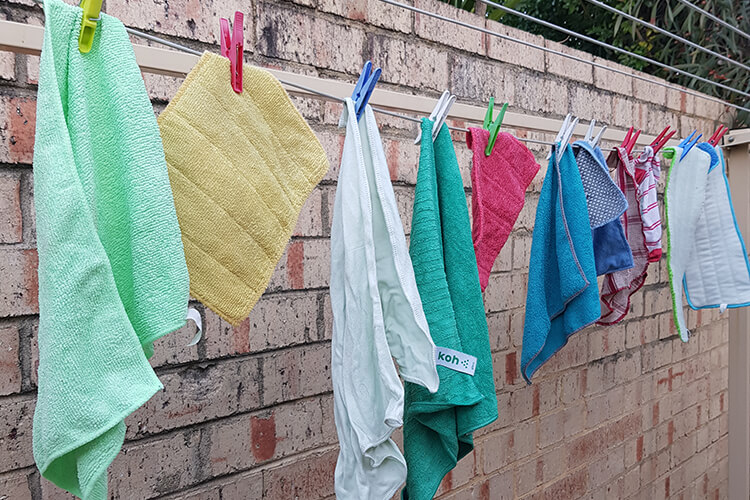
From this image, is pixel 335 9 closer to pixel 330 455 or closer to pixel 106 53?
pixel 106 53

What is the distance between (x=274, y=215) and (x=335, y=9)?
68 cm

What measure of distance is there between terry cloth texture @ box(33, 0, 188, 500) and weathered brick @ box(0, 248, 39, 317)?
37cm

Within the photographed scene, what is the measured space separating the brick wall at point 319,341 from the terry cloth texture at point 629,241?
32cm

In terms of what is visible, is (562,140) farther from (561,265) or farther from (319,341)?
(319,341)

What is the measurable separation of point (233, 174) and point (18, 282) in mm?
420

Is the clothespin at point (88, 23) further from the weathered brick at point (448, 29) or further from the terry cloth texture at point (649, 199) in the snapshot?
the terry cloth texture at point (649, 199)

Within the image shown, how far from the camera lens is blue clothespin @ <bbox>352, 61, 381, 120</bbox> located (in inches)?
33.4

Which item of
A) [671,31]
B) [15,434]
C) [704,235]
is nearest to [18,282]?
[15,434]

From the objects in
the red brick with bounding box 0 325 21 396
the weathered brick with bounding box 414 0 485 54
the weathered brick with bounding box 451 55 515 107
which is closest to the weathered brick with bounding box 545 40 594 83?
the weathered brick with bounding box 451 55 515 107

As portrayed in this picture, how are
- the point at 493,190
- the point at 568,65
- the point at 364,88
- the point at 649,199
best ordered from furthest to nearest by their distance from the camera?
the point at 568,65 → the point at 649,199 → the point at 493,190 → the point at 364,88

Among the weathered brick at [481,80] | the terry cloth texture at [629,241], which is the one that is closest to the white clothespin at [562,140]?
the terry cloth texture at [629,241]

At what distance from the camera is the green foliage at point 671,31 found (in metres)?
3.11

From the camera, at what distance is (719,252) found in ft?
5.05

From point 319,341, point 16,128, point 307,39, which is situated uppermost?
point 307,39
